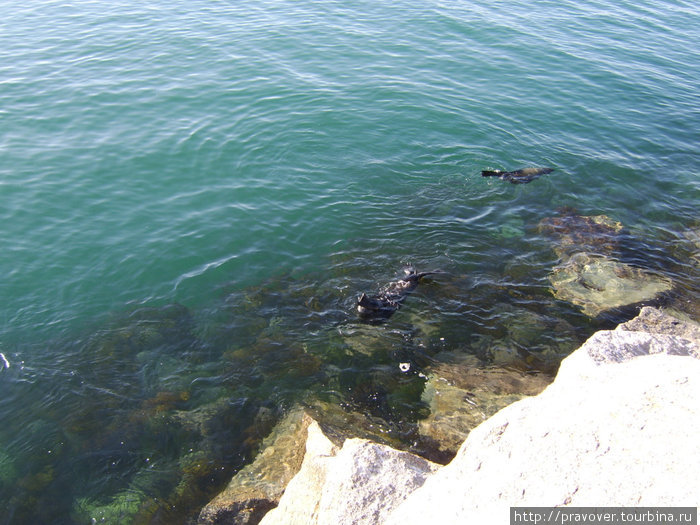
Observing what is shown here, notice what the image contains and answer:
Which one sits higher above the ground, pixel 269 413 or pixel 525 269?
pixel 525 269

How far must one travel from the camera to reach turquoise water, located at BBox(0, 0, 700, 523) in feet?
32.7

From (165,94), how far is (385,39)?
491 inches

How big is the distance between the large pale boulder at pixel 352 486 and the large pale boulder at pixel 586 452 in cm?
37

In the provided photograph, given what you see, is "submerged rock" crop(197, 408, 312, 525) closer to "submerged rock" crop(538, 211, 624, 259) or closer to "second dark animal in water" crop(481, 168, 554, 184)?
"submerged rock" crop(538, 211, 624, 259)

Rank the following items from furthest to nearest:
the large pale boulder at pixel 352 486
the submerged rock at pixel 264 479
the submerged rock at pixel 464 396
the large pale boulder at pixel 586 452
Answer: the submerged rock at pixel 464 396
the submerged rock at pixel 264 479
the large pale boulder at pixel 352 486
the large pale boulder at pixel 586 452

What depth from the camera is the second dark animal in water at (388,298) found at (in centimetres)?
1187

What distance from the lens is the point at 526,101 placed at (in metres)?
22.0

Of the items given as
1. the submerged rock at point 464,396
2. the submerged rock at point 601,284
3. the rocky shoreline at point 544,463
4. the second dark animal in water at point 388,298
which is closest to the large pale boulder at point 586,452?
the rocky shoreline at point 544,463

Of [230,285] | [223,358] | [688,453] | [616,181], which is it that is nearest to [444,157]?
[616,181]

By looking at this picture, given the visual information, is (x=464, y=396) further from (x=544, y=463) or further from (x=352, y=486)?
(x=544, y=463)

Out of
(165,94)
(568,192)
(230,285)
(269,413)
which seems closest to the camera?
(269,413)

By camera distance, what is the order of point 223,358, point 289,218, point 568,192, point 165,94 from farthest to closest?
point 165,94
point 568,192
point 289,218
point 223,358

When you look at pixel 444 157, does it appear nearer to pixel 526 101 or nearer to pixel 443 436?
pixel 526 101

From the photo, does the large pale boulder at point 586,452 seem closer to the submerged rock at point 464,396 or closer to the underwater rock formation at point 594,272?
the submerged rock at point 464,396
